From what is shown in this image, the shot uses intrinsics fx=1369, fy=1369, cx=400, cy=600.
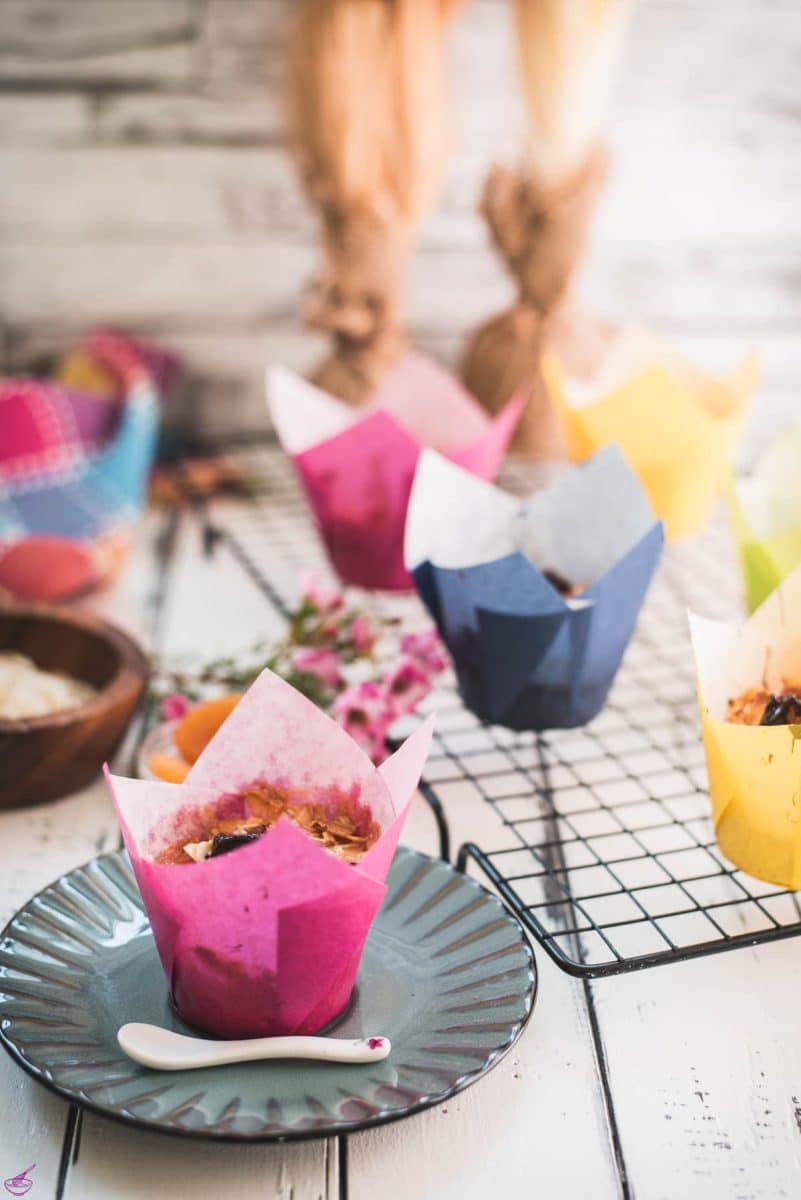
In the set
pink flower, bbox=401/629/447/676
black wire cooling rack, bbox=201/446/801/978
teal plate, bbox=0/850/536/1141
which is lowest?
black wire cooling rack, bbox=201/446/801/978

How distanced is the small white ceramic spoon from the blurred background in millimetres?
1004

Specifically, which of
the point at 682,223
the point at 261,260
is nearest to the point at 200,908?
the point at 261,260

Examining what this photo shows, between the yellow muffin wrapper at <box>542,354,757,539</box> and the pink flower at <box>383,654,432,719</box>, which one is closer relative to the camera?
the pink flower at <box>383,654,432,719</box>

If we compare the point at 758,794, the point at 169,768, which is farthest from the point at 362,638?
the point at 758,794

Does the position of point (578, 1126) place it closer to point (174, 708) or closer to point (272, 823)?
point (272, 823)

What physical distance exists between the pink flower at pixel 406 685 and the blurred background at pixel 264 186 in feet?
2.41

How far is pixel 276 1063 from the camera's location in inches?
20.8

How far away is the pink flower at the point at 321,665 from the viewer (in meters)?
0.82

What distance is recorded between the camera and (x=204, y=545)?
120 centimetres

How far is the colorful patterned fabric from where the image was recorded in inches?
42.2

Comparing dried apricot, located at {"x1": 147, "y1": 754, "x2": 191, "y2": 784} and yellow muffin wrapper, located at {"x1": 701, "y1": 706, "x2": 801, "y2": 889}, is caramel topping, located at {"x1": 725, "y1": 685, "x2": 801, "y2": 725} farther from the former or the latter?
dried apricot, located at {"x1": 147, "y1": 754, "x2": 191, "y2": 784}

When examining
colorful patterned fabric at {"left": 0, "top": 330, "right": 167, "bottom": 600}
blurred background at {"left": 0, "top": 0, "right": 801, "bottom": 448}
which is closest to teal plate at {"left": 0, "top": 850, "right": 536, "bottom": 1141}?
colorful patterned fabric at {"left": 0, "top": 330, "right": 167, "bottom": 600}

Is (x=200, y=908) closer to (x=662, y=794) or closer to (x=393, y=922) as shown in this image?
(x=393, y=922)

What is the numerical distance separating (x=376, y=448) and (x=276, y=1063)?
1.62 ft
